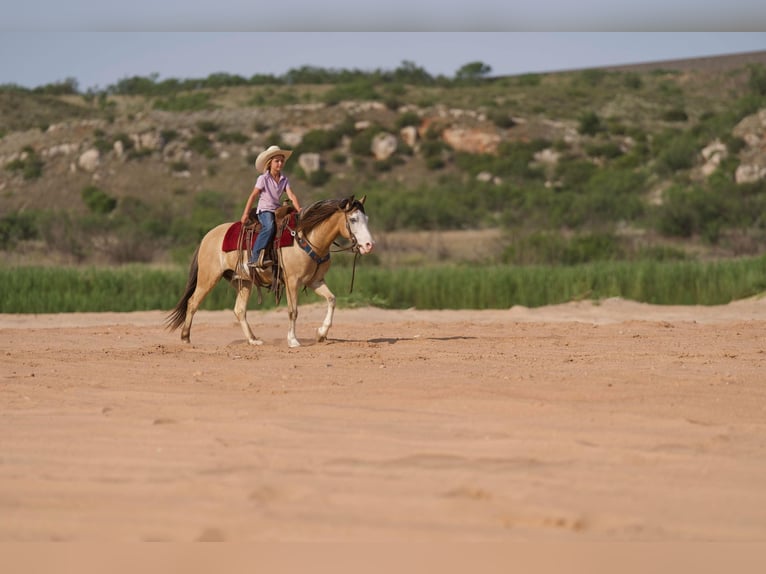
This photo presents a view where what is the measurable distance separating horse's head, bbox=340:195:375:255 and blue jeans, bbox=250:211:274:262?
858 mm

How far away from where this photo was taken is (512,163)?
5472 centimetres

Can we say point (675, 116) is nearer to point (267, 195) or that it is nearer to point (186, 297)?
point (186, 297)


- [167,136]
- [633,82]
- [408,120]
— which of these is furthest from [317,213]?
[633,82]

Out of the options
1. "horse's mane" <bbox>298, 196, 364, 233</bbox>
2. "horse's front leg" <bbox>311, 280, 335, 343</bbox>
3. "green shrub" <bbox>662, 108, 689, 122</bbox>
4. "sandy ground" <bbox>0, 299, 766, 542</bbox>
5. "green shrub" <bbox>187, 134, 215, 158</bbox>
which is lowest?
"sandy ground" <bbox>0, 299, 766, 542</bbox>

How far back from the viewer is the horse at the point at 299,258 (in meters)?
11.9

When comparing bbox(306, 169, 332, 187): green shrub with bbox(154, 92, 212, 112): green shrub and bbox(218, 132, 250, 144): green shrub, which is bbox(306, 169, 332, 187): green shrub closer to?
bbox(218, 132, 250, 144): green shrub

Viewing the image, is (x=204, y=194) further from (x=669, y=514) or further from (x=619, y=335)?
(x=669, y=514)

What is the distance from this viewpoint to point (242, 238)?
12547mm

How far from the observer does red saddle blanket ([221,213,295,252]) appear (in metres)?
12.3

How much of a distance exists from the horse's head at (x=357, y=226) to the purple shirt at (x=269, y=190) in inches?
32.8

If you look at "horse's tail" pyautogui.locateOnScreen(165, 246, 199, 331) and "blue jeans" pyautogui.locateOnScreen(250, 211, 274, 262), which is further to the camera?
"horse's tail" pyautogui.locateOnScreen(165, 246, 199, 331)

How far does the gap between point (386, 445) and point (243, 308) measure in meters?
7.21

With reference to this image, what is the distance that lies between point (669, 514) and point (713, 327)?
33.6 ft

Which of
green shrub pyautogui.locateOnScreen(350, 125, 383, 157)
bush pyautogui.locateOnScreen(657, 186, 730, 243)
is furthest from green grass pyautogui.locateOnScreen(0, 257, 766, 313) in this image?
green shrub pyautogui.locateOnScreen(350, 125, 383, 157)
